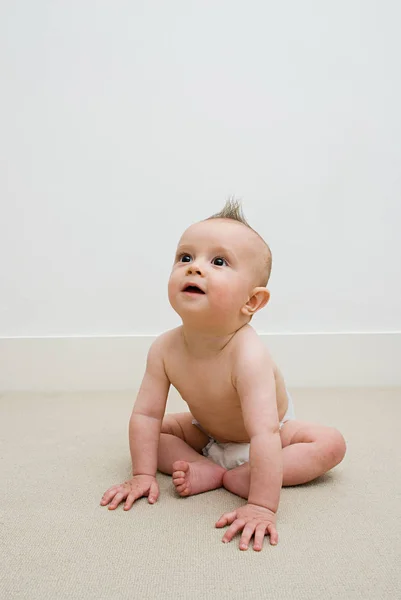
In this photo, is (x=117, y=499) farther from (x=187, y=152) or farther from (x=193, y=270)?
(x=187, y=152)

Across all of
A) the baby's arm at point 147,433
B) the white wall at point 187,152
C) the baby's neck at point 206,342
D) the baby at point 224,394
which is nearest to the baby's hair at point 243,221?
the baby at point 224,394

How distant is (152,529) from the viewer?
0.82 m

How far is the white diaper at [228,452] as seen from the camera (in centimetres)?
103

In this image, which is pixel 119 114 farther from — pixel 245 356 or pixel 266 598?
pixel 266 598

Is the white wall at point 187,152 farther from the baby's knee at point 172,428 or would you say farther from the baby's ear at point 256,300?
the baby's ear at point 256,300

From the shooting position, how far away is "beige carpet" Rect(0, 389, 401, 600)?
2.21 feet

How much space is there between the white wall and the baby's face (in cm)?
86

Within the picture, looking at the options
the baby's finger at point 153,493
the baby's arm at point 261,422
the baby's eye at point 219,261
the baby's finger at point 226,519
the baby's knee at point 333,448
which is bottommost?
the baby's finger at point 153,493

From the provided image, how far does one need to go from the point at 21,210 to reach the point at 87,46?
535 mm

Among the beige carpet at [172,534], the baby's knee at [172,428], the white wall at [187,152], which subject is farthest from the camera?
the white wall at [187,152]

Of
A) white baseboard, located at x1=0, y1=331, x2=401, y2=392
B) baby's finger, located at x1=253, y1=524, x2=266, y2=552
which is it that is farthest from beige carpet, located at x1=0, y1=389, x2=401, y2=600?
white baseboard, located at x1=0, y1=331, x2=401, y2=392

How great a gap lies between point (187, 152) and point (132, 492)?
1.19 metres

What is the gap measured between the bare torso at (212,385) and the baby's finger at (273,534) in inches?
8.7

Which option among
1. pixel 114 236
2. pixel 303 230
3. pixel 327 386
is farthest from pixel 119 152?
pixel 327 386
